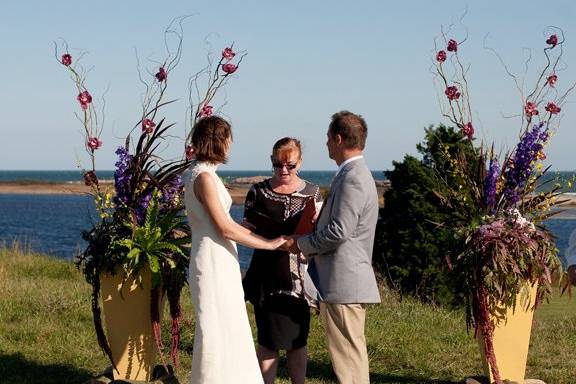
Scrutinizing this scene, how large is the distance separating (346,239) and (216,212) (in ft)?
2.54

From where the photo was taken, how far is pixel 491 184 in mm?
6613

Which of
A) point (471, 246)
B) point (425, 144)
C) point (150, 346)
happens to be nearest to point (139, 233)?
point (150, 346)

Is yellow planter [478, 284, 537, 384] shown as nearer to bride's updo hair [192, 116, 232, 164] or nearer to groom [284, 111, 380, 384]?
groom [284, 111, 380, 384]

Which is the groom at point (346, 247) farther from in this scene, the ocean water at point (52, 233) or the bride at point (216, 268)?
the ocean water at point (52, 233)

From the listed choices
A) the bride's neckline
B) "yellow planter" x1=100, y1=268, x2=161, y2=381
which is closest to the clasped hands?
the bride's neckline

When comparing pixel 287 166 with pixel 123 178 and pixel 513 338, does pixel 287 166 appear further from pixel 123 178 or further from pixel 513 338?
pixel 513 338

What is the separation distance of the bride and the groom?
36 centimetres

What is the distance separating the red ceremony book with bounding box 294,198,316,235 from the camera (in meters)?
6.05

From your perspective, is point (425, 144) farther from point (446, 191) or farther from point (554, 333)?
point (446, 191)

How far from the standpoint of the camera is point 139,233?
21.6 ft

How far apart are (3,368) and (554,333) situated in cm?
513

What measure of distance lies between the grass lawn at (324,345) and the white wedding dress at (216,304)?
1.69 metres

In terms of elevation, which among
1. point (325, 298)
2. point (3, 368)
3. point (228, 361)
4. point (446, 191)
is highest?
point (446, 191)

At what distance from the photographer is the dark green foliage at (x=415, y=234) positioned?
12.8 m
